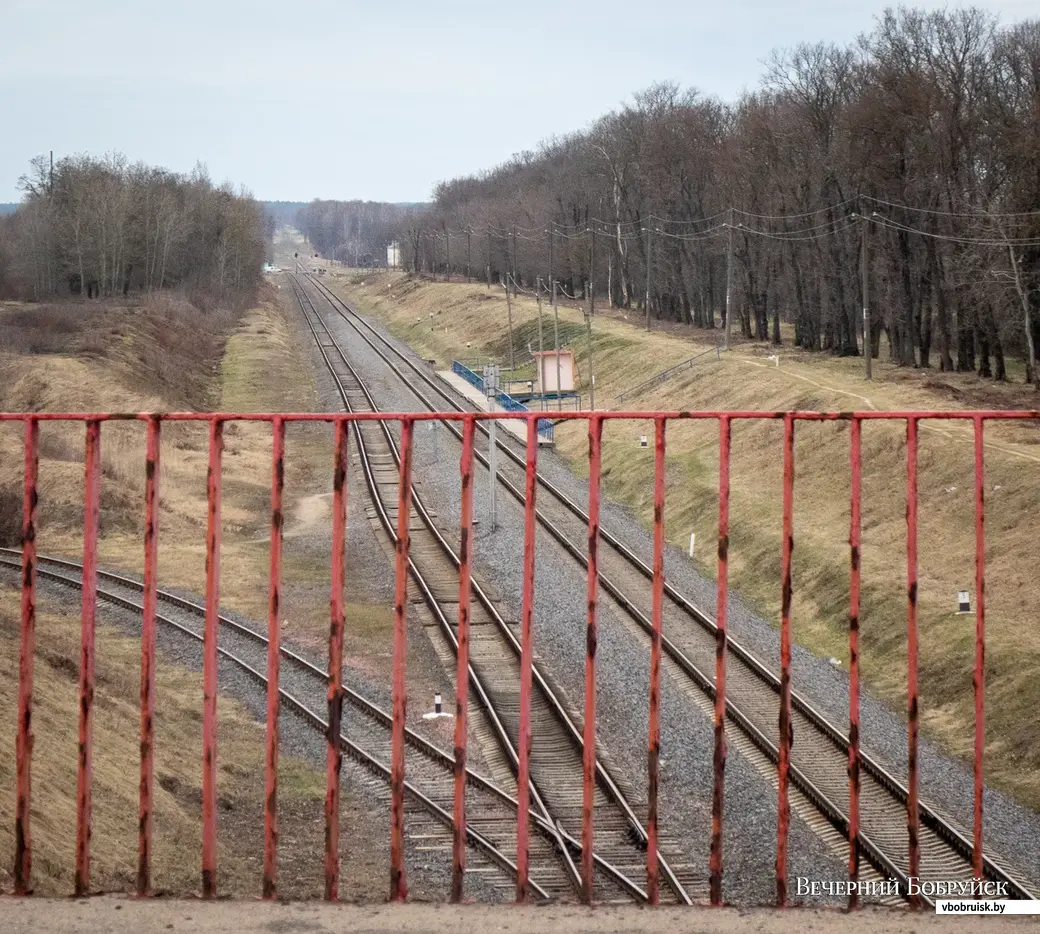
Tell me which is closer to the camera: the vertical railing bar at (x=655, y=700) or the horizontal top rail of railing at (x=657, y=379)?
the vertical railing bar at (x=655, y=700)

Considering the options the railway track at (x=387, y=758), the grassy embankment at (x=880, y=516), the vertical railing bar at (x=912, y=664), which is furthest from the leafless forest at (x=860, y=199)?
the vertical railing bar at (x=912, y=664)

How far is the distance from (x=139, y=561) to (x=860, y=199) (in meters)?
32.1

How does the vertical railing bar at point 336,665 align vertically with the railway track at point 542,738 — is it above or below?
above

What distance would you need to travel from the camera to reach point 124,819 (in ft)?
40.9

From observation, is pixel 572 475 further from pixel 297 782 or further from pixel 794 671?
pixel 297 782

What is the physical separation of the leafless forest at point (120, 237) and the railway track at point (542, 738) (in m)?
53.9

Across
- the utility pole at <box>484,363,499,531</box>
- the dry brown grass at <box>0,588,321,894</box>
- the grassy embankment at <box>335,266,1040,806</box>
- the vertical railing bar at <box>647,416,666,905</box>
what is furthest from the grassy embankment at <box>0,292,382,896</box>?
the grassy embankment at <box>335,266,1040,806</box>

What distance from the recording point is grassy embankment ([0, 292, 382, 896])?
11966 millimetres

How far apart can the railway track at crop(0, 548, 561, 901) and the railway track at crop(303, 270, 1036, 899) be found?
299 cm

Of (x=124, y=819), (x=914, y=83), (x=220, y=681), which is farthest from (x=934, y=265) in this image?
(x=124, y=819)

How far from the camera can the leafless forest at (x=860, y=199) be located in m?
41.8

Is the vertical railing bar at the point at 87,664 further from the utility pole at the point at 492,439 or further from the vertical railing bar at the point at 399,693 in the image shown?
the utility pole at the point at 492,439

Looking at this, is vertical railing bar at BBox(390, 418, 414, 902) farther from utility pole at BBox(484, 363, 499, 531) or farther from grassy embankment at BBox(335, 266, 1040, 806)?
utility pole at BBox(484, 363, 499, 531)

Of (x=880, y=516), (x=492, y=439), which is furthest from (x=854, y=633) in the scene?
(x=492, y=439)
